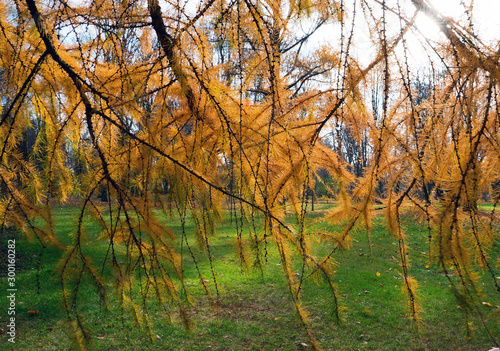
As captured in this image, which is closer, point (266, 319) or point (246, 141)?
point (246, 141)

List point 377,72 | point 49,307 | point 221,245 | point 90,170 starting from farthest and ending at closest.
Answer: point 221,245 < point 49,307 < point 90,170 < point 377,72

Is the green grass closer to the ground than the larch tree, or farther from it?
closer to the ground

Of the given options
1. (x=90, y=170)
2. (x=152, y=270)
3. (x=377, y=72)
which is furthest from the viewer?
(x=90, y=170)

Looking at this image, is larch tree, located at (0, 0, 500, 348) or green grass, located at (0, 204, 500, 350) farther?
green grass, located at (0, 204, 500, 350)

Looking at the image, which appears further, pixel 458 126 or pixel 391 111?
pixel 391 111

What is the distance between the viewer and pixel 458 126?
1.33 metres

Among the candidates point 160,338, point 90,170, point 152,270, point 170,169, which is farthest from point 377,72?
point 160,338

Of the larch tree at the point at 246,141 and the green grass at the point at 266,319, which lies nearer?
the larch tree at the point at 246,141

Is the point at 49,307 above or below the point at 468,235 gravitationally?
below

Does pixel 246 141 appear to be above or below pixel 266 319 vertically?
above

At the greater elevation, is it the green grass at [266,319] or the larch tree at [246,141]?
the larch tree at [246,141]

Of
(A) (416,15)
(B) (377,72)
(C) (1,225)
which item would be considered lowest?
(C) (1,225)

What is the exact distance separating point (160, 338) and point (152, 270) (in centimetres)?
301

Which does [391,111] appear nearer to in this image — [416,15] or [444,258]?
[416,15]
